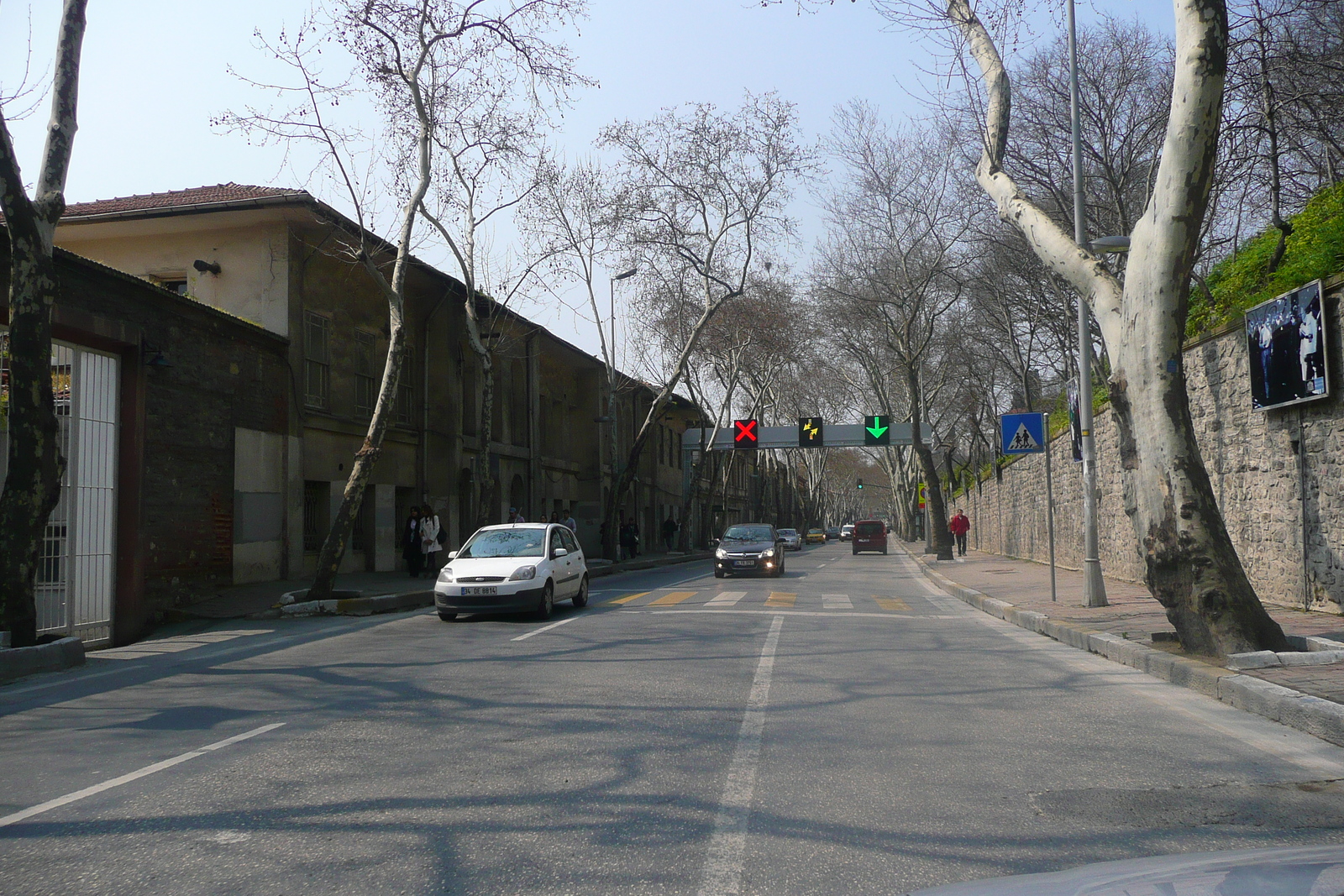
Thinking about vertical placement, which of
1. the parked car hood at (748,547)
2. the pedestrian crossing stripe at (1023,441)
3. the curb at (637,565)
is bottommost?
the curb at (637,565)

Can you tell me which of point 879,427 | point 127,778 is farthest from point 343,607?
point 879,427

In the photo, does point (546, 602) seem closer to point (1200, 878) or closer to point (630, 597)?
point (630, 597)

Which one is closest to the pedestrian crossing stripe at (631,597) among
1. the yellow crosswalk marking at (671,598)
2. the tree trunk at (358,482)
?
the yellow crosswalk marking at (671,598)

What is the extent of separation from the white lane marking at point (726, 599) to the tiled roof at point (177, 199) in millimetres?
11253

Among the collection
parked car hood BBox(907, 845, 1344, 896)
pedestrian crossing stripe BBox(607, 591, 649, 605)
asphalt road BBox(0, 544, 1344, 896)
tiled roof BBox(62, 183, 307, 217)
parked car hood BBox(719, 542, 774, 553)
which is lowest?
pedestrian crossing stripe BBox(607, 591, 649, 605)

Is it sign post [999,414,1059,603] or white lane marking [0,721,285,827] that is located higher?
sign post [999,414,1059,603]

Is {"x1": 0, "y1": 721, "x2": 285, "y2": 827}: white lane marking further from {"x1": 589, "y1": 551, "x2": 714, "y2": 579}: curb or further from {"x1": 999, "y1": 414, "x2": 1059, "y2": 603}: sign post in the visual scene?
{"x1": 589, "y1": 551, "x2": 714, "y2": 579}: curb

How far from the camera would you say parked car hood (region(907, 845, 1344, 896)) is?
6.46 feet

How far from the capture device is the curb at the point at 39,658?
955 cm

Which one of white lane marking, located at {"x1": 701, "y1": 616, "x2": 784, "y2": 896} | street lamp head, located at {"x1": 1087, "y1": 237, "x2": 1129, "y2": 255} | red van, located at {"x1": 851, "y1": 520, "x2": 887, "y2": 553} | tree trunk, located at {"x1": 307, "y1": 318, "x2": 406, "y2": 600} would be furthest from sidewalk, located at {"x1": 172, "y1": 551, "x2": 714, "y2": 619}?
red van, located at {"x1": 851, "y1": 520, "x2": 887, "y2": 553}

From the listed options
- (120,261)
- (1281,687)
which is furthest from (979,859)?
(120,261)

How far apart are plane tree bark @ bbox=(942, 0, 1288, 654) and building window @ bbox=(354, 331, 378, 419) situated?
18.8 metres

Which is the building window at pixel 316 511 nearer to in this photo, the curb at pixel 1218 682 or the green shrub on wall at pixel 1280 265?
the curb at pixel 1218 682

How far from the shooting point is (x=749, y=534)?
26734 mm
